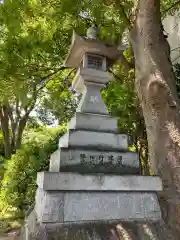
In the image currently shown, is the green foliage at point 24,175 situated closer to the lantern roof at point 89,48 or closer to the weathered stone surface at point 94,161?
the weathered stone surface at point 94,161

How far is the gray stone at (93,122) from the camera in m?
3.20

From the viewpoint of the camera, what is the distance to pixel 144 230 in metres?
2.65

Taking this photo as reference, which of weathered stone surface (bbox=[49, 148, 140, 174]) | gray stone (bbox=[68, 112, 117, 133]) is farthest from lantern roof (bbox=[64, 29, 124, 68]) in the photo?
weathered stone surface (bbox=[49, 148, 140, 174])

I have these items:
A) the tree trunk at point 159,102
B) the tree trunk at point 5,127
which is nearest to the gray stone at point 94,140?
the tree trunk at point 159,102

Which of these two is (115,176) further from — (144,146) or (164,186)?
(144,146)

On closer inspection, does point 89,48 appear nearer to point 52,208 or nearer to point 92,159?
point 92,159

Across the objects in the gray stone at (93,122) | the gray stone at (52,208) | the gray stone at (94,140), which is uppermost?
the gray stone at (93,122)

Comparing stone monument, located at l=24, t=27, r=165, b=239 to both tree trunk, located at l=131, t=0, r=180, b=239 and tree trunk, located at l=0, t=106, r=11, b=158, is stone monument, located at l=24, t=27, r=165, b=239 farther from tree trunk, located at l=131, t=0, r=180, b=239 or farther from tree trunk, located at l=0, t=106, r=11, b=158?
tree trunk, located at l=0, t=106, r=11, b=158

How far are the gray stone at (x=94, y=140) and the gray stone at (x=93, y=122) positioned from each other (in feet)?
0.39

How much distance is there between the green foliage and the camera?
20.8 feet

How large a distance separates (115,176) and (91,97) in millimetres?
1265

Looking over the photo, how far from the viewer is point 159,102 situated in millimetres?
3426

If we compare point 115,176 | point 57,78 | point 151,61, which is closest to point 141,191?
point 115,176

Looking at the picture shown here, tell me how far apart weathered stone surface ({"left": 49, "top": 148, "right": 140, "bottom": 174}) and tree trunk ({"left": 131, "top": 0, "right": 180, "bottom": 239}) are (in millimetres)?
439
